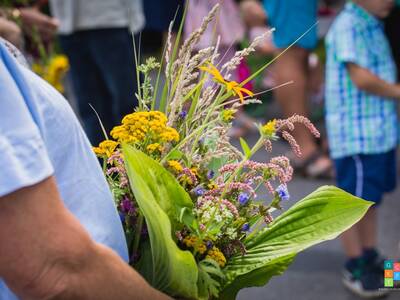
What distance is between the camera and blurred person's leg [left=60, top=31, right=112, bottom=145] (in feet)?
15.2

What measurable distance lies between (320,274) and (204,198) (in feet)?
8.58

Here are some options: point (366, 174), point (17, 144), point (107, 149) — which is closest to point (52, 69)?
point (366, 174)

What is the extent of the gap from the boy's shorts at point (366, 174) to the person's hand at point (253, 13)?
212 cm

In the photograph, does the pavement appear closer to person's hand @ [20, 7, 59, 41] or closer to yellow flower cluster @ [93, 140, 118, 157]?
person's hand @ [20, 7, 59, 41]

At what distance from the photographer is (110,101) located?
4.77m

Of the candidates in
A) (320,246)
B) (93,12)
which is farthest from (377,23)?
(93,12)

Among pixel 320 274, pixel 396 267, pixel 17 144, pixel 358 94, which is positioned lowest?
pixel 320 274

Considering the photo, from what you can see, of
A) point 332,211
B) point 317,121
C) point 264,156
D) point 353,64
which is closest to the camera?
point 332,211

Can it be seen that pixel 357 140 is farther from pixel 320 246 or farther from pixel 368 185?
pixel 320 246

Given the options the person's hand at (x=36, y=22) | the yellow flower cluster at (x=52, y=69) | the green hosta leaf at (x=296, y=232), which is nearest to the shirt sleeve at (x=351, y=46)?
the person's hand at (x=36, y=22)

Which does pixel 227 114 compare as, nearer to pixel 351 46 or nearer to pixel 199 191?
pixel 199 191

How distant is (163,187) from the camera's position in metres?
1.30

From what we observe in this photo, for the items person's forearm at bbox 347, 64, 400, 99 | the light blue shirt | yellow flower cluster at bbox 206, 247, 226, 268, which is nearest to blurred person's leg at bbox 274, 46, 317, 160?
person's forearm at bbox 347, 64, 400, 99

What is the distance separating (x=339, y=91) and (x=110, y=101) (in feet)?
5.62
